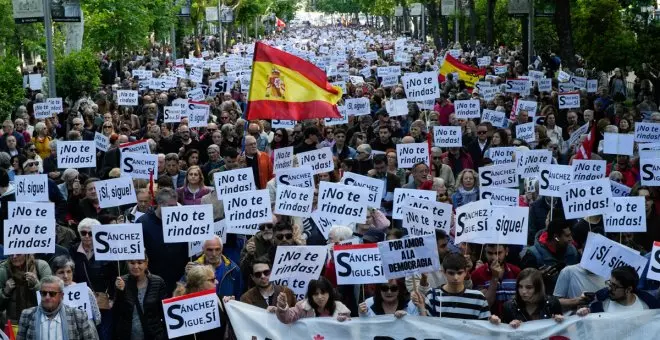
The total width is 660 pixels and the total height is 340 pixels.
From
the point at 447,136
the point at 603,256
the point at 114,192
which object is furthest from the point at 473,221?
the point at 447,136

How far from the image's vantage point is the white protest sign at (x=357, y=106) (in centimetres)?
2228

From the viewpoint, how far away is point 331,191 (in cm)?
1257

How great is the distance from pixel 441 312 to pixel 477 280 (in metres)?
1.30

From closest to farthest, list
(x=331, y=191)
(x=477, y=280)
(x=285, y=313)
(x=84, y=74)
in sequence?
(x=285, y=313)
(x=477, y=280)
(x=331, y=191)
(x=84, y=74)

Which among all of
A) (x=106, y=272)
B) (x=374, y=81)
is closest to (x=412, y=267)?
(x=106, y=272)

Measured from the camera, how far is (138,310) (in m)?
9.78

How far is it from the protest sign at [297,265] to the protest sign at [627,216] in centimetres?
299

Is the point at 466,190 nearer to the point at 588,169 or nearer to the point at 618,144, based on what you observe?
the point at 588,169

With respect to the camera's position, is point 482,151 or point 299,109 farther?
point 482,151

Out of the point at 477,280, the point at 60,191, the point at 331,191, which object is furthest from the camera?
the point at 60,191

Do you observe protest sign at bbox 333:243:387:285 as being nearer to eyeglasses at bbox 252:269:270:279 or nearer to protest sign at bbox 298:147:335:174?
eyeglasses at bbox 252:269:270:279

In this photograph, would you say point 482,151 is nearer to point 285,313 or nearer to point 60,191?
point 60,191

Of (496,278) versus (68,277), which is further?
(496,278)

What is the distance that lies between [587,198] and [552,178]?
1798 millimetres
